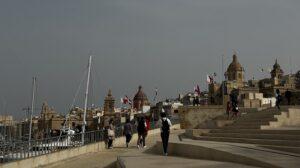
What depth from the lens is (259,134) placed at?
16.2 metres

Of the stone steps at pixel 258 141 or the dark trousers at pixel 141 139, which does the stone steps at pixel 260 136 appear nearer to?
the stone steps at pixel 258 141

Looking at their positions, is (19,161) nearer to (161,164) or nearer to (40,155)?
(40,155)

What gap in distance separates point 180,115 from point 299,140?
27.4 meters

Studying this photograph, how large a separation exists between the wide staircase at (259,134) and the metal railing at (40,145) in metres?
5.70

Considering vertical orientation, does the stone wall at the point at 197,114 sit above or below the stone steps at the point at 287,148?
above

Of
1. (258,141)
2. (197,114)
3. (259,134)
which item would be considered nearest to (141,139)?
A: (259,134)

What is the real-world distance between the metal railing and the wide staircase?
5.70m

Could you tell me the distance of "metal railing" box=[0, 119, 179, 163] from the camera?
49.5 feet

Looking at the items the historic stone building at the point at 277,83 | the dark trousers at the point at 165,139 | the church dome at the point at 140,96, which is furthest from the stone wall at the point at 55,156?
the church dome at the point at 140,96

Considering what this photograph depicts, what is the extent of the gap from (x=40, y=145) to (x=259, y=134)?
26.2 feet

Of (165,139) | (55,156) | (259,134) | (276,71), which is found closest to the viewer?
(165,139)

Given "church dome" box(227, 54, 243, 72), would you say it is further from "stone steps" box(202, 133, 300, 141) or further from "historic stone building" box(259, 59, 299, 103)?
"stone steps" box(202, 133, 300, 141)

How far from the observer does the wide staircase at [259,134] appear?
43.6 feet

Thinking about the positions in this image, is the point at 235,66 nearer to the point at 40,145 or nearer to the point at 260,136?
the point at 40,145
